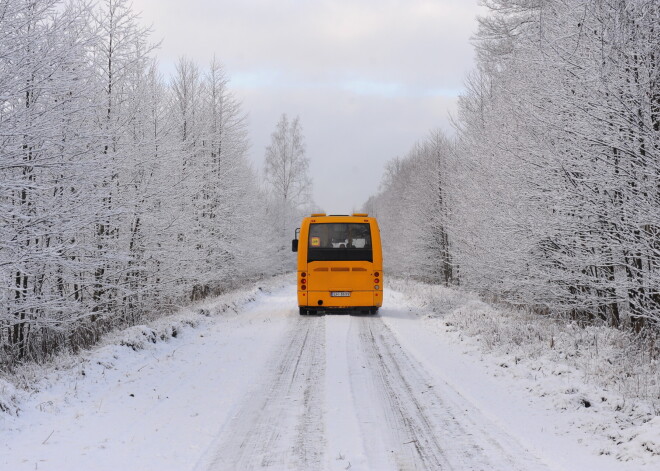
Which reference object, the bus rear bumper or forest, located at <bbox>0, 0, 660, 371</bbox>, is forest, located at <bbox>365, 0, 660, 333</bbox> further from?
the bus rear bumper

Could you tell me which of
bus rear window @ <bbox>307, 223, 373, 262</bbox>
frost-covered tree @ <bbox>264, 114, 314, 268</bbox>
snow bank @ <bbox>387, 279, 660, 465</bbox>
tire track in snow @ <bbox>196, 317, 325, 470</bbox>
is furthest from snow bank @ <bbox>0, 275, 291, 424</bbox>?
frost-covered tree @ <bbox>264, 114, 314, 268</bbox>

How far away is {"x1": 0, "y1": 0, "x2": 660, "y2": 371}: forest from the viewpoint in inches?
288

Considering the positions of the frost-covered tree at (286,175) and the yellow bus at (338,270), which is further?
the frost-covered tree at (286,175)

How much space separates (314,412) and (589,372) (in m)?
3.67

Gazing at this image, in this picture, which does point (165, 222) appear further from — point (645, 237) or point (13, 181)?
point (645, 237)

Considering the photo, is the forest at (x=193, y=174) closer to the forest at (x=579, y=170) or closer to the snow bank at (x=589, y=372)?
the forest at (x=579, y=170)

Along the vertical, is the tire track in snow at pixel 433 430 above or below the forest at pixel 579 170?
below

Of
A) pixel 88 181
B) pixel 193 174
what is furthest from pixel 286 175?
pixel 88 181

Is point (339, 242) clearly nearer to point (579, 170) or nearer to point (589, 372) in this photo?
point (579, 170)

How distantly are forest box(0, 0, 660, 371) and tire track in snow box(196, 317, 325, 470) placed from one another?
13.7ft

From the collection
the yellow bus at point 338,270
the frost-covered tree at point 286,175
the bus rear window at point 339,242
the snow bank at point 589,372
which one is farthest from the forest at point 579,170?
the frost-covered tree at point 286,175

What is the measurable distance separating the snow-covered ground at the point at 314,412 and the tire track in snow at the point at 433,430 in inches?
0.7

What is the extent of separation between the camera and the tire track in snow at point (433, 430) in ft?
12.3

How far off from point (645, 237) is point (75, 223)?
9.85 meters
